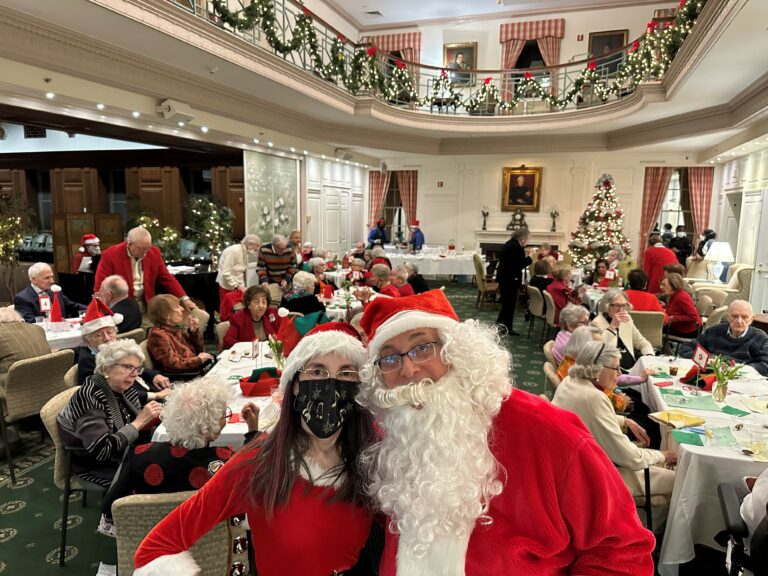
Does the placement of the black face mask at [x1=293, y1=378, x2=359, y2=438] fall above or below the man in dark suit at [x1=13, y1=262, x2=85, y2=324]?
above

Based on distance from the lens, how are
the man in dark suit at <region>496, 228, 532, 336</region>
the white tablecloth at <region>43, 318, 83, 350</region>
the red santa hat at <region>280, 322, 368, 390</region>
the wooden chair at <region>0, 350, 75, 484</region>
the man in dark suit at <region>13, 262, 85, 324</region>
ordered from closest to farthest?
the red santa hat at <region>280, 322, 368, 390</region>, the wooden chair at <region>0, 350, 75, 484</region>, the white tablecloth at <region>43, 318, 83, 350</region>, the man in dark suit at <region>13, 262, 85, 324</region>, the man in dark suit at <region>496, 228, 532, 336</region>

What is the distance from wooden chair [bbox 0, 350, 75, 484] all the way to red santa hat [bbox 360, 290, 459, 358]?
342 cm

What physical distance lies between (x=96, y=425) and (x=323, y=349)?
1.94m

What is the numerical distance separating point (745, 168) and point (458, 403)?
496 inches

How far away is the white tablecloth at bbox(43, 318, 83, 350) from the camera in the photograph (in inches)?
177

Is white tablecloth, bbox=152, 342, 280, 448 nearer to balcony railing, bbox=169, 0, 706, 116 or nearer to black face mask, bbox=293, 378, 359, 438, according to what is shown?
black face mask, bbox=293, 378, 359, 438

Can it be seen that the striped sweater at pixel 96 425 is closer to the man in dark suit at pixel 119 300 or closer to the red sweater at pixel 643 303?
the man in dark suit at pixel 119 300

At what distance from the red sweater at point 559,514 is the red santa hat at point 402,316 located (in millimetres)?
337

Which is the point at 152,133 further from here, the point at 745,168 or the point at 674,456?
the point at 745,168

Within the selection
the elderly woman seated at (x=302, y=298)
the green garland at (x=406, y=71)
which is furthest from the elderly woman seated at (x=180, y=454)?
the green garland at (x=406, y=71)

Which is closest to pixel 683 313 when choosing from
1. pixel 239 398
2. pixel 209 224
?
pixel 239 398

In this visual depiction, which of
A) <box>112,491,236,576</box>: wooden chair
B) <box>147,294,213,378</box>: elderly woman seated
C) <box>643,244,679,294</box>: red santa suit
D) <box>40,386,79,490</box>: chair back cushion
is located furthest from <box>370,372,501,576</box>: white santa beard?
<box>643,244,679,294</box>: red santa suit

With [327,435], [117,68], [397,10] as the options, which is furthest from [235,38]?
[397,10]

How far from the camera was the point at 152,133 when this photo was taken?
26.3ft
